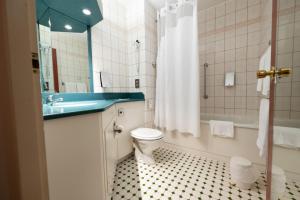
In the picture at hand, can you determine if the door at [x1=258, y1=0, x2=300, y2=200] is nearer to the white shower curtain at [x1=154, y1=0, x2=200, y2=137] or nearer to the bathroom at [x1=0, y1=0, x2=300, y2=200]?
the bathroom at [x1=0, y1=0, x2=300, y2=200]

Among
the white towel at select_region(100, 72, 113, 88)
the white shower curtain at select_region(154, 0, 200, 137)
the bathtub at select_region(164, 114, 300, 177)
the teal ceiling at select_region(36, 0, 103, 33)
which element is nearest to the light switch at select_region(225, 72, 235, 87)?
the bathtub at select_region(164, 114, 300, 177)

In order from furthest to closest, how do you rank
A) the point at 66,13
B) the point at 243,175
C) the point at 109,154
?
the point at 66,13 → the point at 243,175 → the point at 109,154

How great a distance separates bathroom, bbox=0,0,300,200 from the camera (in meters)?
0.53

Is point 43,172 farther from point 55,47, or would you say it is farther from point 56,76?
point 55,47

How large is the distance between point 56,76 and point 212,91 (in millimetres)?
2448

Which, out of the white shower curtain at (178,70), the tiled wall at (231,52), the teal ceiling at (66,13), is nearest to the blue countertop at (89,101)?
the white shower curtain at (178,70)

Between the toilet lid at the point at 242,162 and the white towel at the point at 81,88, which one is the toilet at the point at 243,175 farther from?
the white towel at the point at 81,88

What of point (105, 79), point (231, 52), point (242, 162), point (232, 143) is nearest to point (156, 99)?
point (105, 79)

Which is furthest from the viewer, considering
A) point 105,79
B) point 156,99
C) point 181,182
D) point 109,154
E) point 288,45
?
A: point 156,99

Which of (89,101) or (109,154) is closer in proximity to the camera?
(109,154)

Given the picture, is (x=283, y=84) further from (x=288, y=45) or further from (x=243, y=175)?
(x=243, y=175)

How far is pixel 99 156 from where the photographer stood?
2.66 feet

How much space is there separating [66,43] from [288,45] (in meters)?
2.06

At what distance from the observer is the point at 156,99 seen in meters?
2.20
